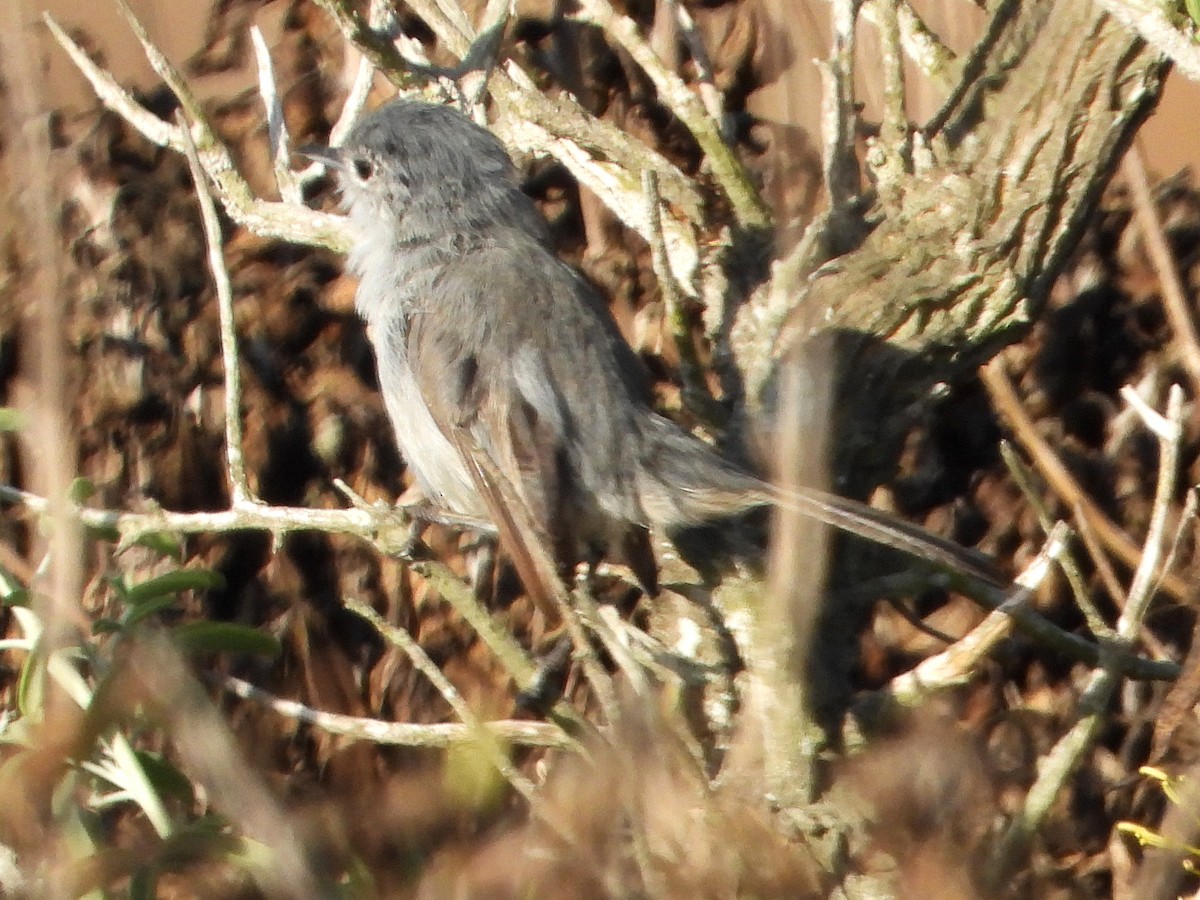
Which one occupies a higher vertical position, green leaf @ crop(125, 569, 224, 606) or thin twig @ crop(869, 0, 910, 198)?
thin twig @ crop(869, 0, 910, 198)

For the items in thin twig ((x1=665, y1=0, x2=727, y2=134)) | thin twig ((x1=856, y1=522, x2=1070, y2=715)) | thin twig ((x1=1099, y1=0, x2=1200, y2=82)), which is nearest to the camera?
thin twig ((x1=1099, y1=0, x2=1200, y2=82))

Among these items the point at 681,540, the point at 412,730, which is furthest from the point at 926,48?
the point at 412,730

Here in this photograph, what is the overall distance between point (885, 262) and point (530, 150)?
1048 mm

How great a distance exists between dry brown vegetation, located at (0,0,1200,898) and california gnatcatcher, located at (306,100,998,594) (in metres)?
0.15

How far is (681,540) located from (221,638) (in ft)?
3.92

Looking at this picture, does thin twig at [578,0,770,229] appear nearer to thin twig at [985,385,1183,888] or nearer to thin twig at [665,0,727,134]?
thin twig at [665,0,727,134]

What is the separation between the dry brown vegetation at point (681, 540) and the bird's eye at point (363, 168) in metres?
0.29

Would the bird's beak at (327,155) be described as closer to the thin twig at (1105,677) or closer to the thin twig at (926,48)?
the thin twig at (926,48)

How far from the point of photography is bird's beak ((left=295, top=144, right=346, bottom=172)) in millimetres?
3918

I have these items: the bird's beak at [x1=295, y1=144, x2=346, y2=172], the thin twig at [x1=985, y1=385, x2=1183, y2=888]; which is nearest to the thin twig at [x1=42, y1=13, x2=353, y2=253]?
the bird's beak at [x1=295, y1=144, x2=346, y2=172]

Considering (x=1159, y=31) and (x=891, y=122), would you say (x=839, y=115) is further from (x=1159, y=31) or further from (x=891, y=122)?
(x=1159, y=31)

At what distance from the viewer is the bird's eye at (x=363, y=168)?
402 cm

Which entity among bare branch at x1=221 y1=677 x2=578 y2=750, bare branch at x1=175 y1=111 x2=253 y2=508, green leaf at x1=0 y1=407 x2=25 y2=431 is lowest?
bare branch at x1=221 y1=677 x2=578 y2=750

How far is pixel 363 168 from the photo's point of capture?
404 cm
